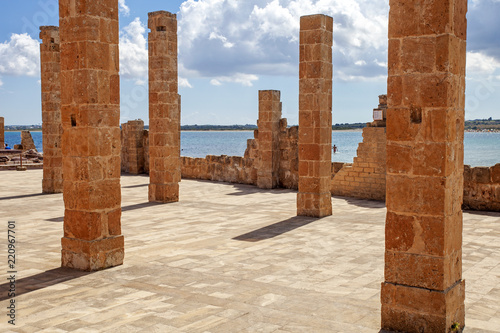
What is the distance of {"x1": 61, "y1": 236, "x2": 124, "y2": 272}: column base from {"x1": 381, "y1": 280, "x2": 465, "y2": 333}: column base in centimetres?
385

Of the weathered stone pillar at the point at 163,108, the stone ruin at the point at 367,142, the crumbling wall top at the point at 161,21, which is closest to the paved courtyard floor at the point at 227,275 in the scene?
the stone ruin at the point at 367,142

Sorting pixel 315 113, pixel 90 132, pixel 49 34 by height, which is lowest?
pixel 90 132

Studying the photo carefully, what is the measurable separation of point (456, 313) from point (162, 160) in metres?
9.73

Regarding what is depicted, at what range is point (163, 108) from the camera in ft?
44.1

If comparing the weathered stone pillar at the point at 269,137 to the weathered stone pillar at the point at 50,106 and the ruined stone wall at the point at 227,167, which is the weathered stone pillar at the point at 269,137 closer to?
the ruined stone wall at the point at 227,167

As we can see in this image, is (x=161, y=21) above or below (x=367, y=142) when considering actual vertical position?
above

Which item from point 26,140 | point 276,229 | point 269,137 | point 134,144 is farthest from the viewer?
point 26,140

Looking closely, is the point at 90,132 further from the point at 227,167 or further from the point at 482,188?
the point at 227,167

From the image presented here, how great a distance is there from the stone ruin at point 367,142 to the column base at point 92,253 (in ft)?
0.05

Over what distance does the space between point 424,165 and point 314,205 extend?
21.7ft

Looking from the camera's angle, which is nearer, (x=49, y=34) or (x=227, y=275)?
(x=227, y=275)

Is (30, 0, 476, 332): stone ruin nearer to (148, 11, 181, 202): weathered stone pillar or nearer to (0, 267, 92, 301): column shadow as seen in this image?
(148, 11, 181, 202): weathered stone pillar

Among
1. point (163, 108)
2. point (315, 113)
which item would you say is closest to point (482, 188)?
point (315, 113)

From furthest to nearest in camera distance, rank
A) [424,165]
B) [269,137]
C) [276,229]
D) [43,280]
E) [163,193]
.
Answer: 1. [269,137]
2. [163,193]
3. [276,229]
4. [43,280]
5. [424,165]
